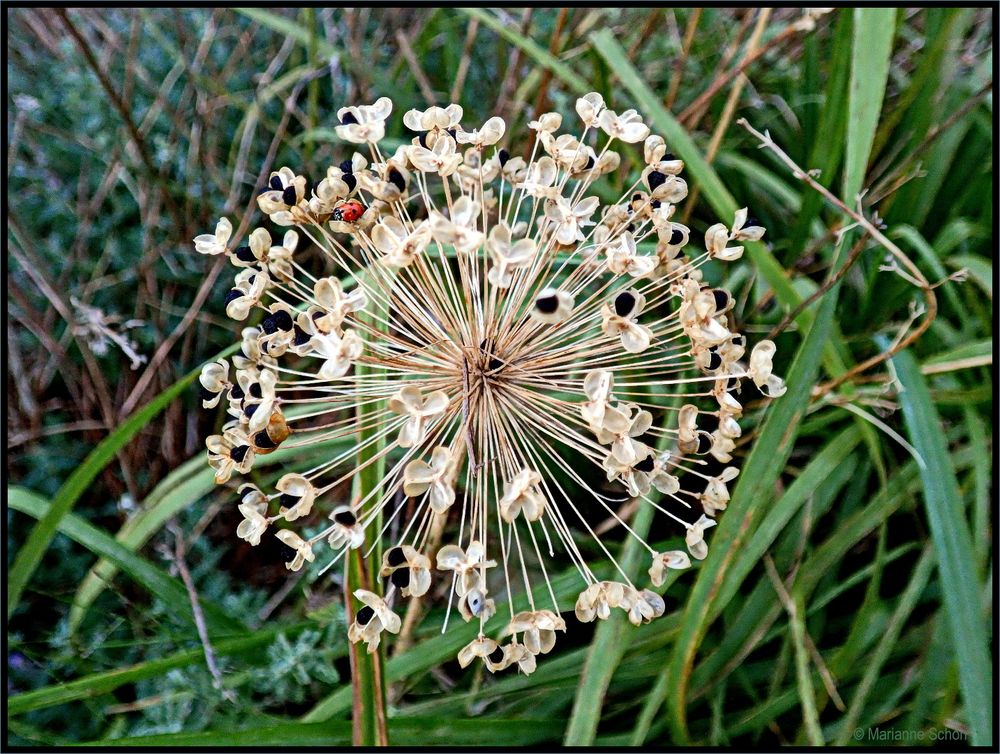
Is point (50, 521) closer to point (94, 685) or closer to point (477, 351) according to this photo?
point (94, 685)

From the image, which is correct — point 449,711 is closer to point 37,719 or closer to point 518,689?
point 518,689

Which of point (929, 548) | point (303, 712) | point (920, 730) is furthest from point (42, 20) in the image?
point (920, 730)

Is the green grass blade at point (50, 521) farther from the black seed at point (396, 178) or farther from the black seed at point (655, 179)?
the black seed at point (655, 179)

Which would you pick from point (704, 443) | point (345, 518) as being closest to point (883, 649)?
point (704, 443)

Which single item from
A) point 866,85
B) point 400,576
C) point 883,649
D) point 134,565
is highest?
point 866,85

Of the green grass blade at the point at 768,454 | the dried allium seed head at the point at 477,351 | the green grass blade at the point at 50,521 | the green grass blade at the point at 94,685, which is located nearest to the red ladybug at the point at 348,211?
the dried allium seed head at the point at 477,351
